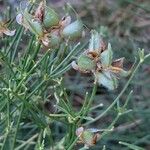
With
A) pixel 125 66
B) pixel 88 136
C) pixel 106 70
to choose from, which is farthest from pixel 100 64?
pixel 125 66

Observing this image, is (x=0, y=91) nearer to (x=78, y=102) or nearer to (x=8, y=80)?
(x=8, y=80)

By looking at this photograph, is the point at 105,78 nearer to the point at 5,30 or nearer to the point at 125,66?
the point at 5,30

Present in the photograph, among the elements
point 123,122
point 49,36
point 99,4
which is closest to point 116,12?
point 99,4

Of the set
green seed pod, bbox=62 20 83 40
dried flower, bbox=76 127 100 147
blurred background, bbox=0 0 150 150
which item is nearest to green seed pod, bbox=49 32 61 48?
green seed pod, bbox=62 20 83 40

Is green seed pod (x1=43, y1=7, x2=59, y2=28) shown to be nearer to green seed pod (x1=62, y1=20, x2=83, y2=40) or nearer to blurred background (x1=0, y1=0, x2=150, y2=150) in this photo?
green seed pod (x1=62, y1=20, x2=83, y2=40)

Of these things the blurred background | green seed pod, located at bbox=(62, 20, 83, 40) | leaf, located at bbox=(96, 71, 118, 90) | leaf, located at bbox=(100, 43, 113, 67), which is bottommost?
the blurred background

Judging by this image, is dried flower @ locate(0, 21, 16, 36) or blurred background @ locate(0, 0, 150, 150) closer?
dried flower @ locate(0, 21, 16, 36)
